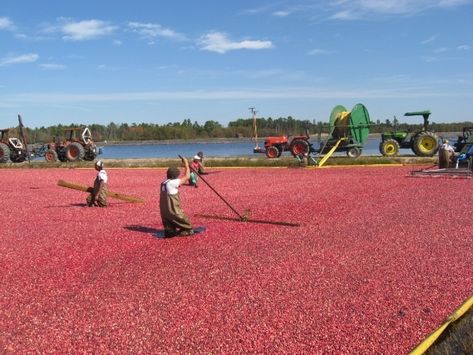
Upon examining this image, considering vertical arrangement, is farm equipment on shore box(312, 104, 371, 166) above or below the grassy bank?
above

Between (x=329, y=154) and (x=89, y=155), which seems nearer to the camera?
(x=329, y=154)

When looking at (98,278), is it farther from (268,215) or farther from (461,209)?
(461,209)

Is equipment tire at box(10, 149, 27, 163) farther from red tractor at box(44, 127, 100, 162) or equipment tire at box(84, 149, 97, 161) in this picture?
equipment tire at box(84, 149, 97, 161)

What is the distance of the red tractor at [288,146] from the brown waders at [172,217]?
2161cm

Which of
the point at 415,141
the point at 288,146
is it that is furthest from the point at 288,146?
the point at 415,141

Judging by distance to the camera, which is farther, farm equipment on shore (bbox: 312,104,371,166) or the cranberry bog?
farm equipment on shore (bbox: 312,104,371,166)

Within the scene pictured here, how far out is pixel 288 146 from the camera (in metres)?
34.6

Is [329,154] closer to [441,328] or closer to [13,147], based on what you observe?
[441,328]

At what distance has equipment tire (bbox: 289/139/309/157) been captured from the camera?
104 ft

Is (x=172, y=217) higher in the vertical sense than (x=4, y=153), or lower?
lower

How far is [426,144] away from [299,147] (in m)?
7.23

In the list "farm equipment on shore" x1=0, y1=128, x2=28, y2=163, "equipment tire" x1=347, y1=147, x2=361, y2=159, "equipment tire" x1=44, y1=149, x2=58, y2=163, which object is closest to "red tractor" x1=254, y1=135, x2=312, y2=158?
"equipment tire" x1=347, y1=147, x2=361, y2=159

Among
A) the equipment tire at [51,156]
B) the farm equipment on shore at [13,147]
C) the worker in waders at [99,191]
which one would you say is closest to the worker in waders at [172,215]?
the worker in waders at [99,191]

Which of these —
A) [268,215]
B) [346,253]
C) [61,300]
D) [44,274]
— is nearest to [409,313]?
[346,253]
